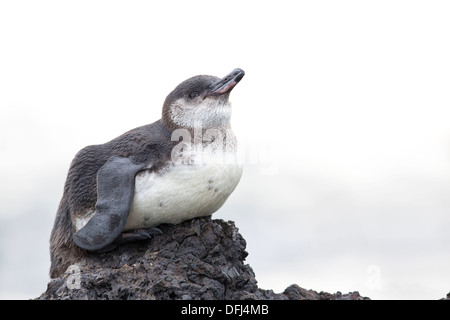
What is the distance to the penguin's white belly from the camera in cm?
582

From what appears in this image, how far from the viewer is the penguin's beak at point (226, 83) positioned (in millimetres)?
6016

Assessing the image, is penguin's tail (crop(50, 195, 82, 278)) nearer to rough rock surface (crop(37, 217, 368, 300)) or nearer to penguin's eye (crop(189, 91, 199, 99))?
rough rock surface (crop(37, 217, 368, 300))

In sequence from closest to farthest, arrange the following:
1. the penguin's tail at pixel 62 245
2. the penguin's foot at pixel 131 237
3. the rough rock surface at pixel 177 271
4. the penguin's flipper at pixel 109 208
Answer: the rough rock surface at pixel 177 271
the penguin's flipper at pixel 109 208
the penguin's foot at pixel 131 237
the penguin's tail at pixel 62 245

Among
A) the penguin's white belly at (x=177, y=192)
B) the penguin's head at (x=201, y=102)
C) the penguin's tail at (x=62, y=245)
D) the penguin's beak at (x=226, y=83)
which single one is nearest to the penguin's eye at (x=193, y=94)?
the penguin's head at (x=201, y=102)

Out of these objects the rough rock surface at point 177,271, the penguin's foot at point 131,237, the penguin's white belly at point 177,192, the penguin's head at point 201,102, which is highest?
the penguin's head at point 201,102

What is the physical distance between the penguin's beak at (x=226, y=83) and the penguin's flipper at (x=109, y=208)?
1.01 metres

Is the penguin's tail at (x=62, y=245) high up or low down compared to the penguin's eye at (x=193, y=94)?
down

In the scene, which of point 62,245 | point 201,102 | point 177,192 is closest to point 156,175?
point 177,192

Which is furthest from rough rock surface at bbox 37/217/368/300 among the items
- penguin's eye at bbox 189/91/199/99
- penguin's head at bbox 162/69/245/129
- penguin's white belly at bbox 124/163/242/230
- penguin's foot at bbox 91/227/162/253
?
penguin's eye at bbox 189/91/199/99

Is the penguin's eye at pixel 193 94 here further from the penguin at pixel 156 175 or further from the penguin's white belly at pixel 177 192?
the penguin's white belly at pixel 177 192

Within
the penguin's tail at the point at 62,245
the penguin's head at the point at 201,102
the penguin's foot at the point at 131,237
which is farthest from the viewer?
the penguin's tail at the point at 62,245

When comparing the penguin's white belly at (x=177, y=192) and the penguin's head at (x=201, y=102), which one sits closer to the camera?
the penguin's white belly at (x=177, y=192)

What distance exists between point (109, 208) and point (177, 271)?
0.86 m
